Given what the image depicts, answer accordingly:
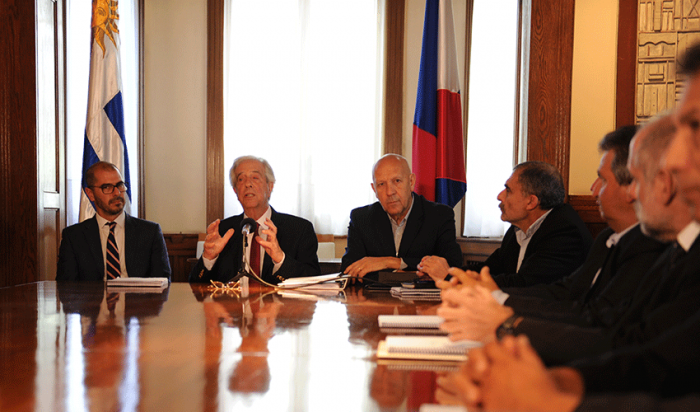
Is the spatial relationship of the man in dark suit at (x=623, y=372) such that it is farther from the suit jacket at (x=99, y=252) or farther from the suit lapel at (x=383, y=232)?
the suit jacket at (x=99, y=252)

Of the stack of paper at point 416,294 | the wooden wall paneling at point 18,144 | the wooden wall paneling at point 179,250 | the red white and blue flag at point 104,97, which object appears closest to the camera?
the stack of paper at point 416,294

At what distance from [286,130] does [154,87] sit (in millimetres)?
1501

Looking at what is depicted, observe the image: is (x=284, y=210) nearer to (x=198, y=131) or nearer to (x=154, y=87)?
(x=198, y=131)

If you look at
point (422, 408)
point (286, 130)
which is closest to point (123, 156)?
point (286, 130)

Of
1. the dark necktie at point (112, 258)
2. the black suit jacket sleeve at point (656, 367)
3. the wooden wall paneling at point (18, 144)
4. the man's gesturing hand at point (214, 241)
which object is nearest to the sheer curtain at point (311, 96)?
the wooden wall paneling at point (18, 144)

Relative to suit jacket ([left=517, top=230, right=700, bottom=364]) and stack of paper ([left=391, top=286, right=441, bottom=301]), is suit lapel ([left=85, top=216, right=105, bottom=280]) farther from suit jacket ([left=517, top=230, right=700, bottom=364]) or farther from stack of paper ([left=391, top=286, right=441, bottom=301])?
suit jacket ([left=517, top=230, right=700, bottom=364])

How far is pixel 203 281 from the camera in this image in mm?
3504

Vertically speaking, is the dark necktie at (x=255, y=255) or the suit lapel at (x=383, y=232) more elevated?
the suit lapel at (x=383, y=232)

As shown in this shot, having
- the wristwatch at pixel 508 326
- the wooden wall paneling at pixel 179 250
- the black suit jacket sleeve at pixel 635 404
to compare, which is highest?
the black suit jacket sleeve at pixel 635 404

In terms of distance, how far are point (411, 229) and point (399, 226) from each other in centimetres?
17

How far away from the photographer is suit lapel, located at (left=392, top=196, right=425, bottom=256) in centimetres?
371

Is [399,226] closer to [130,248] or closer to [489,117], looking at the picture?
[130,248]

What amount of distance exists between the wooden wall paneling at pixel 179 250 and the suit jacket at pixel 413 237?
278 cm

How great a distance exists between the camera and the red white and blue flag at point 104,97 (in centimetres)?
480
